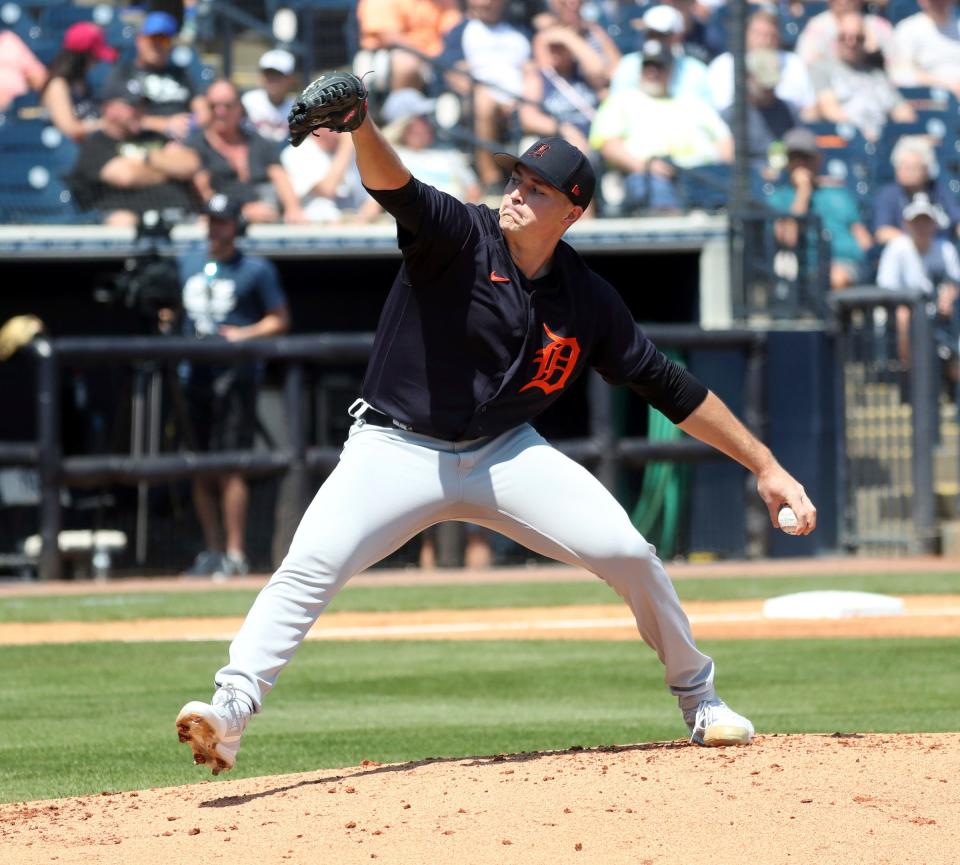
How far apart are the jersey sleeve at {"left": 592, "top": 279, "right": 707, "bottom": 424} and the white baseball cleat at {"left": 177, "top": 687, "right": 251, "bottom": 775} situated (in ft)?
4.56

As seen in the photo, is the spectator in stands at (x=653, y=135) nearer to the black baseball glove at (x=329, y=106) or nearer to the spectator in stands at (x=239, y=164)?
the spectator in stands at (x=239, y=164)

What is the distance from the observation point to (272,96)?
48.4ft

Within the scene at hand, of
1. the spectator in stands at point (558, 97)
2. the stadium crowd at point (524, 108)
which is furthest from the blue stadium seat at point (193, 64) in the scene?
the spectator in stands at point (558, 97)

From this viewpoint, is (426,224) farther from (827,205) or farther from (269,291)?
(827,205)

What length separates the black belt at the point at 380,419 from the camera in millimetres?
4633

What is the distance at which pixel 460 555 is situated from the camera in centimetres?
1352

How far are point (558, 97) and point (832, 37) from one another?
2.99 m

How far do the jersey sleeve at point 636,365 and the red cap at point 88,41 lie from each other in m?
10.6

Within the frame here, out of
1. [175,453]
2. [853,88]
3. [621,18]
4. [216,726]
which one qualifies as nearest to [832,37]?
[853,88]

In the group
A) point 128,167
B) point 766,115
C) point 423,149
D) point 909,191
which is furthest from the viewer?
point 766,115

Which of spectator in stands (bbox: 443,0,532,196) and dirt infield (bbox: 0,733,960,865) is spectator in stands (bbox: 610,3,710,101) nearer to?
spectator in stands (bbox: 443,0,532,196)

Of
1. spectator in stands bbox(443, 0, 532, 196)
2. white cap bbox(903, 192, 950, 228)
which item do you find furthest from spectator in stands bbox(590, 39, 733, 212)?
white cap bbox(903, 192, 950, 228)

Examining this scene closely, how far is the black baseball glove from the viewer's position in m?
3.99

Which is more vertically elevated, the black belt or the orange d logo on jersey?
the orange d logo on jersey
